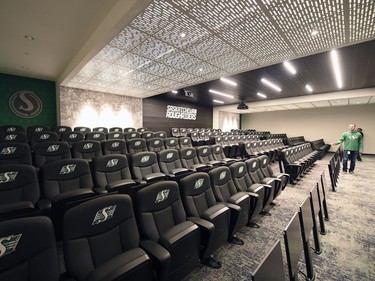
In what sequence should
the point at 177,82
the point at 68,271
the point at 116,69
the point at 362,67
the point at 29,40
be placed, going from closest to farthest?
the point at 68,271
the point at 29,40
the point at 116,69
the point at 362,67
the point at 177,82

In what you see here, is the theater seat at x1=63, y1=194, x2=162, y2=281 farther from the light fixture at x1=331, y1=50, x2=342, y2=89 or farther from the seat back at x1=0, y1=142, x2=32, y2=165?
the light fixture at x1=331, y1=50, x2=342, y2=89

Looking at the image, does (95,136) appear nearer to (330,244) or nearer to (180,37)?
(180,37)

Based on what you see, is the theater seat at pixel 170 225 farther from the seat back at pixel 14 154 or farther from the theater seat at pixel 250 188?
the seat back at pixel 14 154

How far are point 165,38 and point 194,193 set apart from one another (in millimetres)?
2953

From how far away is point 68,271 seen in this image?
112 cm

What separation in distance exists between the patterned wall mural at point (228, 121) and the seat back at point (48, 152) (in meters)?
13.7

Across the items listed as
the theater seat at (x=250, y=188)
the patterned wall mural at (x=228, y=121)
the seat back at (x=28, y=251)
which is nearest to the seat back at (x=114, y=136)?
the theater seat at (x=250, y=188)

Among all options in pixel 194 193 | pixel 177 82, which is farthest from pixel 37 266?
pixel 177 82

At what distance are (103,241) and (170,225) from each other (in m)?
0.62

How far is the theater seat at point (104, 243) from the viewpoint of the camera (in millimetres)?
1094

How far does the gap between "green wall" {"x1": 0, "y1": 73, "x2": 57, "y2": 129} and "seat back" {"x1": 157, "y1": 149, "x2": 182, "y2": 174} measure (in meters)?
7.07

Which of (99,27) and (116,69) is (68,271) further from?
(116,69)

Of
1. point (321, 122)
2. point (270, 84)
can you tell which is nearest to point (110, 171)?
point (270, 84)

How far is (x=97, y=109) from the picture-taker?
27.4 ft
